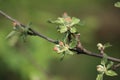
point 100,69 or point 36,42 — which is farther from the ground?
point 36,42

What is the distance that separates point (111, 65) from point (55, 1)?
1740mm

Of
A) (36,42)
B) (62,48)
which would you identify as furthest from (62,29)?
(36,42)

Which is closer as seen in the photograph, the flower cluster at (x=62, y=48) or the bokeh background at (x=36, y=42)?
the flower cluster at (x=62, y=48)

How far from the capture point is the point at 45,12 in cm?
249

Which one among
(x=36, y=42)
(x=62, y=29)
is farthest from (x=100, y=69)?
(x=36, y=42)

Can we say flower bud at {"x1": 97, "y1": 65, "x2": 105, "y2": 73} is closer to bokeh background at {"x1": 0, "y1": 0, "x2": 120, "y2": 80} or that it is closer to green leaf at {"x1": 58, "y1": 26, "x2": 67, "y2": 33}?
green leaf at {"x1": 58, "y1": 26, "x2": 67, "y2": 33}

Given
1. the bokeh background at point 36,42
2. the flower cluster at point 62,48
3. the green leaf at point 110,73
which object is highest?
the bokeh background at point 36,42

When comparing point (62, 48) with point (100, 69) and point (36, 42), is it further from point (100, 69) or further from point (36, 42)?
point (36, 42)

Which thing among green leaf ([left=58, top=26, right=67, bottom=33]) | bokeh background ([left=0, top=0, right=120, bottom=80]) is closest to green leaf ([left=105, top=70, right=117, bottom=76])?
green leaf ([left=58, top=26, right=67, bottom=33])

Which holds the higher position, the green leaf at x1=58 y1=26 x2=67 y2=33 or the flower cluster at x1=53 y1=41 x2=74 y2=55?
the green leaf at x1=58 y1=26 x2=67 y2=33

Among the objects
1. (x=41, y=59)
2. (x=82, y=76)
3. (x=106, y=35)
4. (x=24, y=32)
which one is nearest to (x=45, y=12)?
(x=41, y=59)

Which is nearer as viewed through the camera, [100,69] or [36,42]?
[100,69]

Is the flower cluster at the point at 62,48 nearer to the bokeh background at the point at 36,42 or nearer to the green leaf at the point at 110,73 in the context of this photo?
the green leaf at the point at 110,73

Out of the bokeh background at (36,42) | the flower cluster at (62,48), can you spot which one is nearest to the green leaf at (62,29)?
the flower cluster at (62,48)
